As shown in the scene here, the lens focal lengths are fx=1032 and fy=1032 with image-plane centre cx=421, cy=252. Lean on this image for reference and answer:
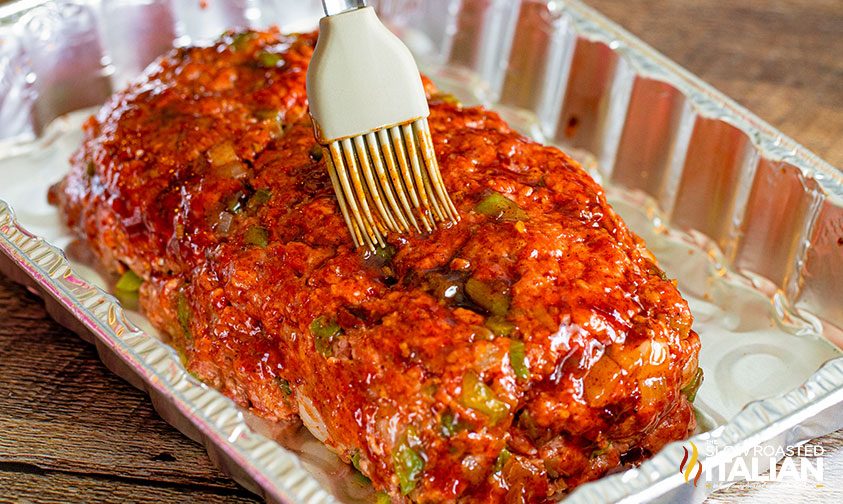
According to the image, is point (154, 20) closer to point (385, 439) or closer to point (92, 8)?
point (92, 8)

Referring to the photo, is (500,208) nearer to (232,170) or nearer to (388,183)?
(388,183)

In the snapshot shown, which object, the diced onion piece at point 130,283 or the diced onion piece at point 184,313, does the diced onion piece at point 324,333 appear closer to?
the diced onion piece at point 184,313

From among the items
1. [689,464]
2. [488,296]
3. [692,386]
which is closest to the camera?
[689,464]

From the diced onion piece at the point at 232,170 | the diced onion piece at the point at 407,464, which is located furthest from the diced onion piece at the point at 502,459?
the diced onion piece at the point at 232,170

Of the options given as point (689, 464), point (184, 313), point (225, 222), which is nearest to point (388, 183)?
point (225, 222)

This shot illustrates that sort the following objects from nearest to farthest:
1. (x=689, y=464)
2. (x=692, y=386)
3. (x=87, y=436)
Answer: (x=689, y=464) < (x=692, y=386) < (x=87, y=436)
